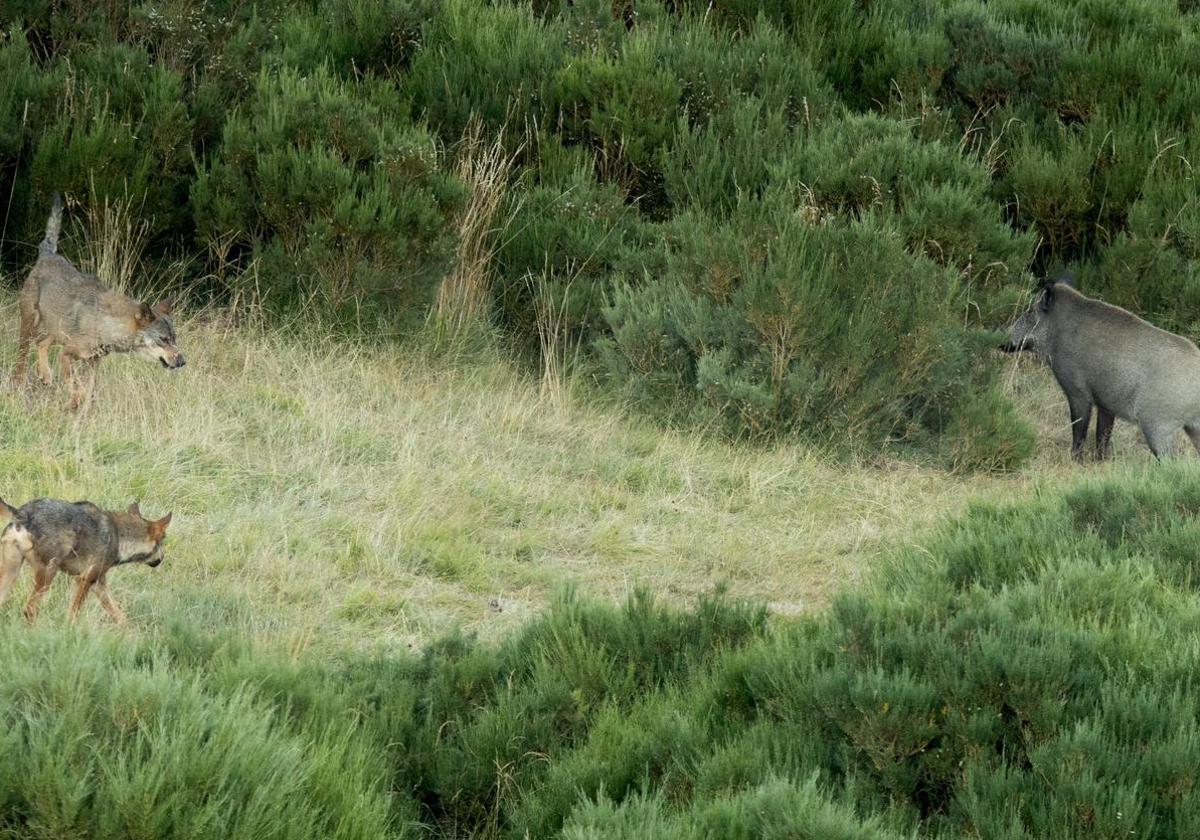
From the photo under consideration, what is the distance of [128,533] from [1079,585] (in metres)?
3.65

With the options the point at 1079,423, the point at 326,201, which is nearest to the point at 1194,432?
the point at 1079,423

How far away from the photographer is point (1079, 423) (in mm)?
10195

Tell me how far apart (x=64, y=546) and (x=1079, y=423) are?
6.88m

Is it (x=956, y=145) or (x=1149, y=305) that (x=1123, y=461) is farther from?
(x=956, y=145)

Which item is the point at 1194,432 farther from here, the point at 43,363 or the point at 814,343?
the point at 43,363

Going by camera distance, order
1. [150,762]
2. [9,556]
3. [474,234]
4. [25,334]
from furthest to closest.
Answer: [474,234]
[25,334]
[9,556]
[150,762]

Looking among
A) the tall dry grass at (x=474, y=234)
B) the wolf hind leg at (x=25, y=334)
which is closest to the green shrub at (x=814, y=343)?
the tall dry grass at (x=474, y=234)

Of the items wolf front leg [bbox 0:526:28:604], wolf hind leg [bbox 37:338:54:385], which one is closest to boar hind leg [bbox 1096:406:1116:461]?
wolf hind leg [bbox 37:338:54:385]

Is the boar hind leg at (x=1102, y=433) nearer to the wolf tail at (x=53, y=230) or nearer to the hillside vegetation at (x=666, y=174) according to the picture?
the hillside vegetation at (x=666, y=174)

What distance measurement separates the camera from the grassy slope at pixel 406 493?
6.82 meters

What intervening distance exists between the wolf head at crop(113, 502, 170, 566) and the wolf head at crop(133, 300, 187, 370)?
90.3 inches

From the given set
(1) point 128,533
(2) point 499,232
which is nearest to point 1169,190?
(2) point 499,232

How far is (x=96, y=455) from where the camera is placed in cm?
792

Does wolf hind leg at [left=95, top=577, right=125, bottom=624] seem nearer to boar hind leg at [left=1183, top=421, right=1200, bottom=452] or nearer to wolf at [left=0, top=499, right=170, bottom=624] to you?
wolf at [left=0, top=499, right=170, bottom=624]
